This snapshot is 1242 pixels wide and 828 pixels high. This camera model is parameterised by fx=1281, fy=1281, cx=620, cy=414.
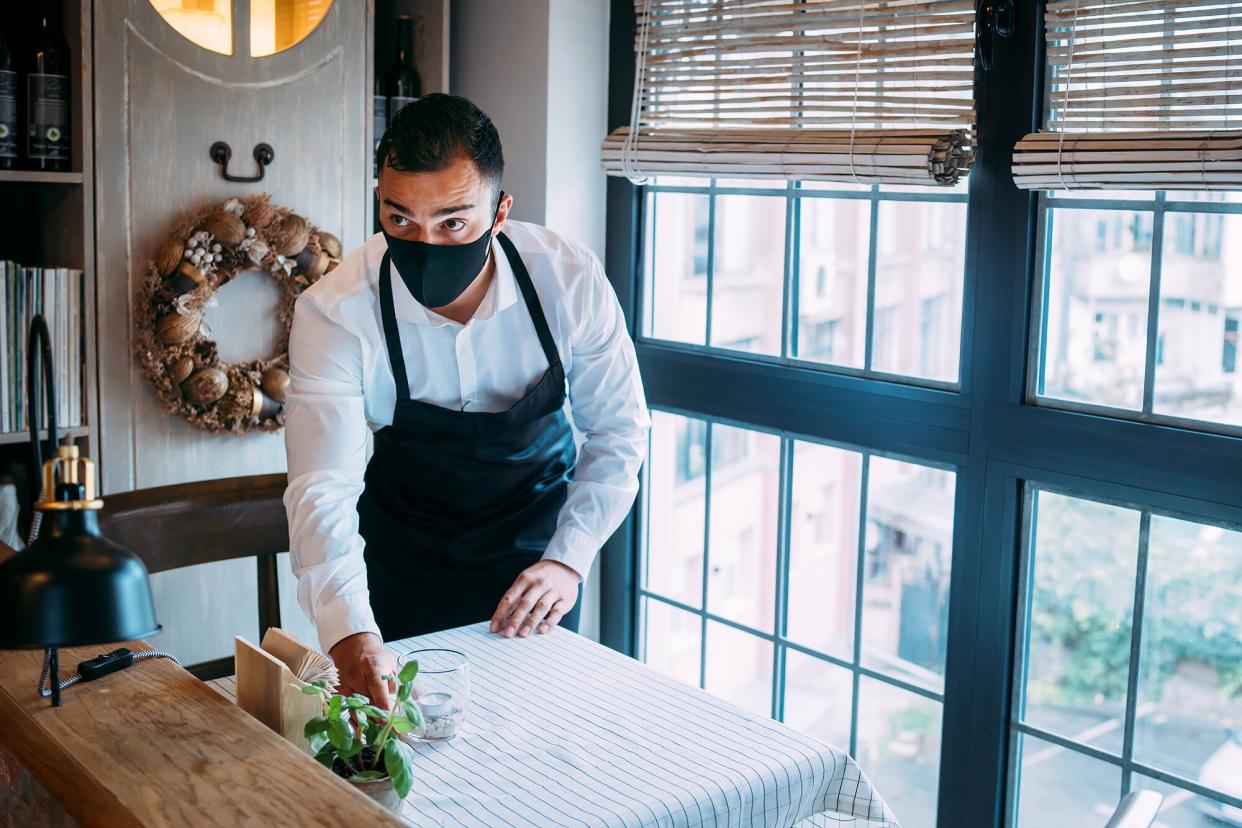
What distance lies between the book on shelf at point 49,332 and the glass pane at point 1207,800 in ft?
6.98

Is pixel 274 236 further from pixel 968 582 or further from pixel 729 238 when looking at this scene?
pixel 968 582

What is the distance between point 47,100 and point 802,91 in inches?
58.2

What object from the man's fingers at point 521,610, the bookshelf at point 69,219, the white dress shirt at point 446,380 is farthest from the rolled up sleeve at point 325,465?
the bookshelf at point 69,219

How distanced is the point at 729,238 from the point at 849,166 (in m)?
0.47

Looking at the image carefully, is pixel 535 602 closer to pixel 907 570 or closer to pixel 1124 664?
pixel 907 570

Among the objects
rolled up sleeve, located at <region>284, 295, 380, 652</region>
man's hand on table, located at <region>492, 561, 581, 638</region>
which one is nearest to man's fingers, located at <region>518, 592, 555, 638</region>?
man's hand on table, located at <region>492, 561, 581, 638</region>

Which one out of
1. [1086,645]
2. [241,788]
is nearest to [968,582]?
[1086,645]

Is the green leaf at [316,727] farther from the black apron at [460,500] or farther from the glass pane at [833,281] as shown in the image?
the glass pane at [833,281]

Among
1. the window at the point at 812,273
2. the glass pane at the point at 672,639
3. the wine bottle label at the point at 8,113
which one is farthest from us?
the glass pane at the point at 672,639

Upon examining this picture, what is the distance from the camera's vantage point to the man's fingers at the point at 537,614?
1940mm

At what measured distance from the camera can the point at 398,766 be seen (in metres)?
1.26

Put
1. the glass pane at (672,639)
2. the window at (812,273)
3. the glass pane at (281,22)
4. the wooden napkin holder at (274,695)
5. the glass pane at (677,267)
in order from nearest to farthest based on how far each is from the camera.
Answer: the wooden napkin holder at (274,695)
the window at (812,273)
the glass pane at (281,22)
the glass pane at (677,267)
the glass pane at (672,639)

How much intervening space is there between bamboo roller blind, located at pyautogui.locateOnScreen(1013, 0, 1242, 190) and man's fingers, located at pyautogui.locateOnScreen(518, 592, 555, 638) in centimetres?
102

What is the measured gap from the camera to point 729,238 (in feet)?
9.14
